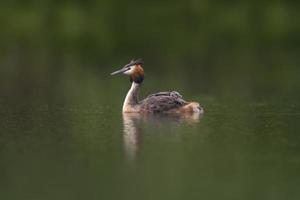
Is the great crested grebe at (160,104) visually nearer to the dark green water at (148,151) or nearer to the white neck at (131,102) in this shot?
the white neck at (131,102)

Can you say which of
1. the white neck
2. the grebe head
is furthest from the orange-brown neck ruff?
the white neck

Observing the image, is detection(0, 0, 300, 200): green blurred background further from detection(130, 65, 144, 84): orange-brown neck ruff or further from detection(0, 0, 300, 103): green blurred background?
detection(130, 65, 144, 84): orange-brown neck ruff

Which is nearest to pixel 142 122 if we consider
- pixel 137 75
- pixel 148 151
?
pixel 137 75

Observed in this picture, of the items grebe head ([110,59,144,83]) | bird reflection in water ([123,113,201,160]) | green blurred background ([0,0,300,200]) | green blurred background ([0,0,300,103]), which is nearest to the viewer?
green blurred background ([0,0,300,200])

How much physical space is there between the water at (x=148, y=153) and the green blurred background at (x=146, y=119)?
2cm

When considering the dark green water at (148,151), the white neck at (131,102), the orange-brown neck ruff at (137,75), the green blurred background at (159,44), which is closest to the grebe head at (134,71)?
the orange-brown neck ruff at (137,75)

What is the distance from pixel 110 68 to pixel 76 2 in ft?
65.6

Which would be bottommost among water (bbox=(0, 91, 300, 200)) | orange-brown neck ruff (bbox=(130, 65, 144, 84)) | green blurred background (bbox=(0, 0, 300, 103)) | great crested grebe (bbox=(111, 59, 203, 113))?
water (bbox=(0, 91, 300, 200))

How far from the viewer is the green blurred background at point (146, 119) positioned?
1386cm

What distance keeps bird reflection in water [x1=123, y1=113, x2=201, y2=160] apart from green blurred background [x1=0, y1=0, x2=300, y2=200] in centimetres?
4

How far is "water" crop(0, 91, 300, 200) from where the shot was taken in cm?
1345

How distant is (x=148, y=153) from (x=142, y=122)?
3235mm

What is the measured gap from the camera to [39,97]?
73.4 ft

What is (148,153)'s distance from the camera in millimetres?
15602
